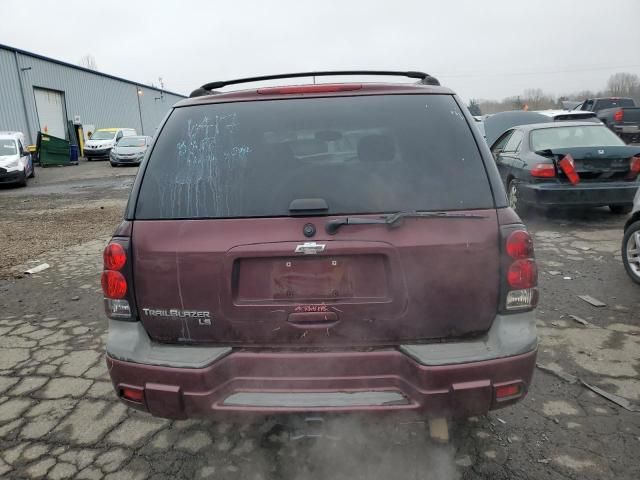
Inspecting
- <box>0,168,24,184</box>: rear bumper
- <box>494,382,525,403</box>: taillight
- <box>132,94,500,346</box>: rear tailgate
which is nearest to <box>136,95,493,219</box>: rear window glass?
<box>132,94,500,346</box>: rear tailgate

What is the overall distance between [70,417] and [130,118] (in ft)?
143

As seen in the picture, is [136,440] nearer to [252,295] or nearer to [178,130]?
[252,295]

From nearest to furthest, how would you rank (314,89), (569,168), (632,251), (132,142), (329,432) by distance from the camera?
(314,89)
(329,432)
(632,251)
(569,168)
(132,142)

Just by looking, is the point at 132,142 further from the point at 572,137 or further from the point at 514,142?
the point at 572,137

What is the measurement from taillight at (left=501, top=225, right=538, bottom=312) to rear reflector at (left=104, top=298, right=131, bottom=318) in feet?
5.35

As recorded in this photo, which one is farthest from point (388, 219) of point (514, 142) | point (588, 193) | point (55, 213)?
point (55, 213)

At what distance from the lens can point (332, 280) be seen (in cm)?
194

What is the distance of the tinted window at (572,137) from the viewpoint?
711 centimetres

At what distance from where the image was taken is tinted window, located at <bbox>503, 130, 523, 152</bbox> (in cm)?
767

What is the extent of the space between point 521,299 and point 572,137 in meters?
6.32

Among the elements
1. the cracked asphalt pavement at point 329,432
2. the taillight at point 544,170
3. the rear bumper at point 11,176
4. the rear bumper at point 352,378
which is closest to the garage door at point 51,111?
the rear bumper at point 11,176

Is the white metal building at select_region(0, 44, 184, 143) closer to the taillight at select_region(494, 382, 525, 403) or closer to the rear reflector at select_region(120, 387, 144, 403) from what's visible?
the rear reflector at select_region(120, 387, 144, 403)

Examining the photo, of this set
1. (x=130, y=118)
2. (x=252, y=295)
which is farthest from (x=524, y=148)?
(x=130, y=118)

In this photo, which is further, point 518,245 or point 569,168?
point 569,168
